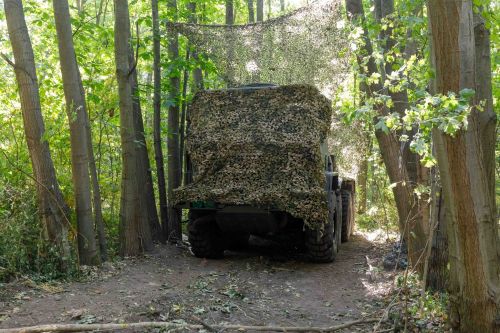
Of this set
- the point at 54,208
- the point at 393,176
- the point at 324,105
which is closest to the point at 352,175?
the point at 324,105

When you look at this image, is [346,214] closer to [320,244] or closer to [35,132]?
[320,244]

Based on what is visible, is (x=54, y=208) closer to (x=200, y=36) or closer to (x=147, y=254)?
(x=147, y=254)

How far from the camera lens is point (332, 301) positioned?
666cm

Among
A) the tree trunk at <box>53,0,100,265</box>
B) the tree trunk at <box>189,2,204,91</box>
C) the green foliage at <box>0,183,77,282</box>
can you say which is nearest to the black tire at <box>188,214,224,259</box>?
the tree trunk at <box>53,0,100,265</box>

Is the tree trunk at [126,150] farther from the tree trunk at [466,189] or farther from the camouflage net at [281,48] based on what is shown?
the tree trunk at [466,189]

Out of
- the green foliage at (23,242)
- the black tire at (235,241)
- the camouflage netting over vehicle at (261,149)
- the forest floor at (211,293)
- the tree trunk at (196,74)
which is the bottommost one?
the forest floor at (211,293)

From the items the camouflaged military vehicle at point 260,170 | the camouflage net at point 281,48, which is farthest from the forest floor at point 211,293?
the camouflage net at point 281,48

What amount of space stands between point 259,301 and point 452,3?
418 cm

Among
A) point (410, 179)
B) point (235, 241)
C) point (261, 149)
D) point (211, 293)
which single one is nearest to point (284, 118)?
point (261, 149)

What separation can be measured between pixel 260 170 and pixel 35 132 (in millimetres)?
3524

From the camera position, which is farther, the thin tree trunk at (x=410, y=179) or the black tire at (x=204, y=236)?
the black tire at (x=204, y=236)

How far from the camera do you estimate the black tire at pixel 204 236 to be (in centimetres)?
918

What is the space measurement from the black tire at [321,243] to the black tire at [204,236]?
5.60 ft

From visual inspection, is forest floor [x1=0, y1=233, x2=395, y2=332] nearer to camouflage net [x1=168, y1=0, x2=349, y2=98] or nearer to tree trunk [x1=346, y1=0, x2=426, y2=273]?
tree trunk [x1=346, y1=0, x2=426, y2=273]
